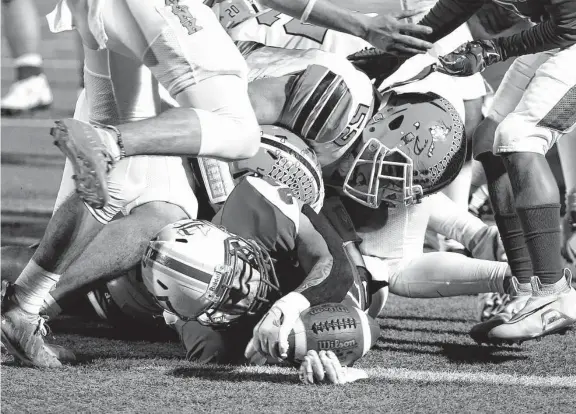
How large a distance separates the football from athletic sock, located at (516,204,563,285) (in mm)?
719

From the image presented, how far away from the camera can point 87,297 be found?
4.18 m

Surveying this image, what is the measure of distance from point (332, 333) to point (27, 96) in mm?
6028

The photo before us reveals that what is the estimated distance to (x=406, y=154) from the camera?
12.7 ft

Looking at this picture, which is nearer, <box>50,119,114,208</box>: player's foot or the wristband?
<box>50,119,114,208</box>: player's foot

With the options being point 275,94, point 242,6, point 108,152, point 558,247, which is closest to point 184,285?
point 108,152

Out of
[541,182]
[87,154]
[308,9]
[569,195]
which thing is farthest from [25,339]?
[569,195]

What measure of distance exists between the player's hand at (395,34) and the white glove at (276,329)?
3.30ft

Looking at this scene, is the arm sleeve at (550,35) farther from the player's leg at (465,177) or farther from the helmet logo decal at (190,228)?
the helmet logo decal at (190,228)

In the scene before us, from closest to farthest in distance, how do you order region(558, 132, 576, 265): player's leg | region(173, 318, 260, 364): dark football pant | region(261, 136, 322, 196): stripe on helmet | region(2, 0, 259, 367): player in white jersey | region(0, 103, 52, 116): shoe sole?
1. region(2, 0, 259, 367): player in white jersey
2. region(173, 318, 260, 364): dark football pant
3. region(261, 136, 322, 196): stripe on helmet
4. region(558, 132, 576, 265): player's leg
5. region(0, 103, 52, 116): shoe sole

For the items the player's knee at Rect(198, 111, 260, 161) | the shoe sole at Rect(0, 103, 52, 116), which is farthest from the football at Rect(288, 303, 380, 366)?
the shoe sole at Rect(0, 103, 52, 116)

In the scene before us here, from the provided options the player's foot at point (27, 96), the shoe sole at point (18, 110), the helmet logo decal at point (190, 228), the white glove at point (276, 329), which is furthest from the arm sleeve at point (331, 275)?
the shoe sole at point (18, 110)

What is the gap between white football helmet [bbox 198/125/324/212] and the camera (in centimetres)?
366

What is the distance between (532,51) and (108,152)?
1607 millimetres

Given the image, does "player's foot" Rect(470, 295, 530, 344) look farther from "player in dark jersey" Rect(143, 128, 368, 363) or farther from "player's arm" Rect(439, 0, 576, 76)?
"player's arm" Rect(439, 0, 576, 76)
